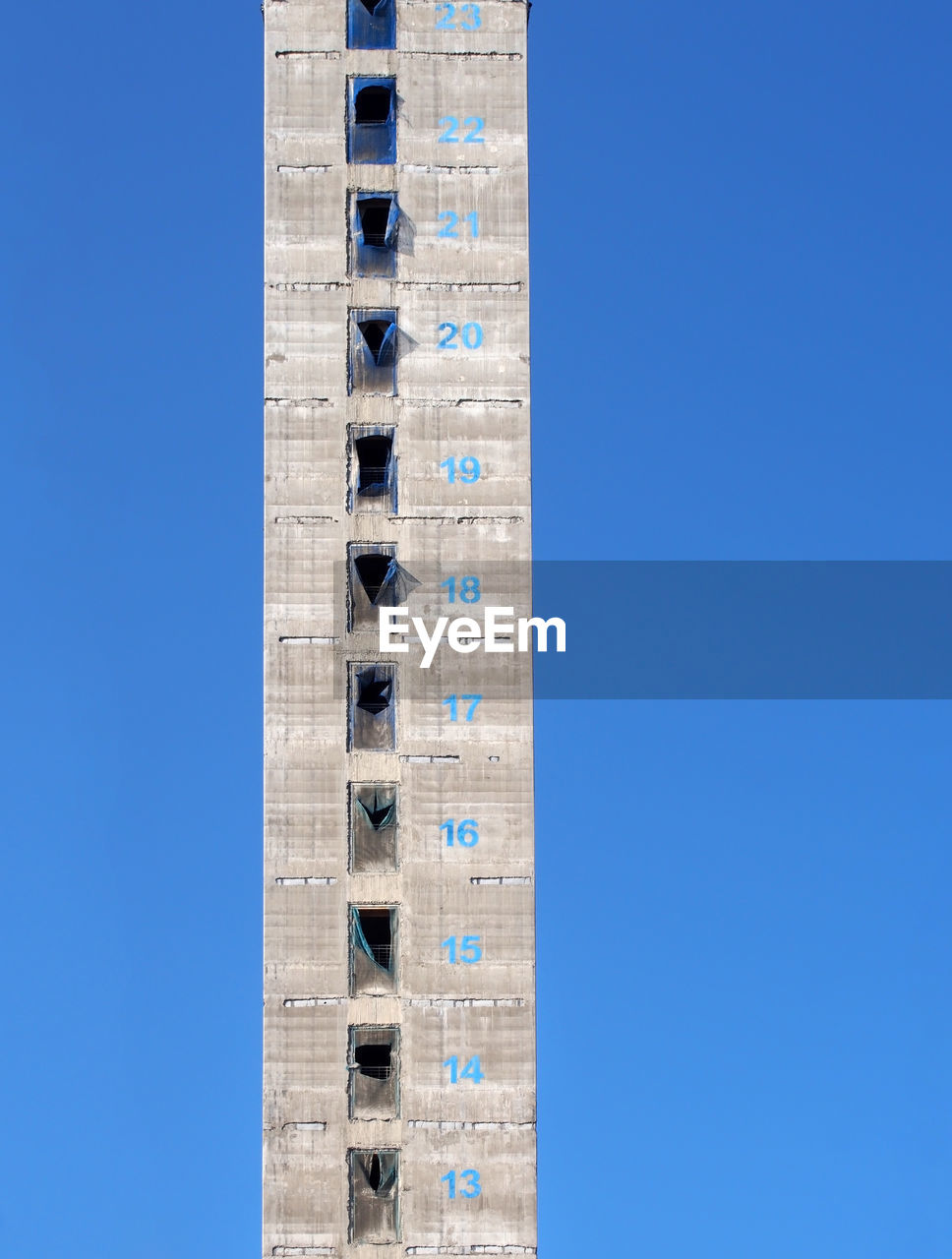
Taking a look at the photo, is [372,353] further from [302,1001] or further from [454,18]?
[302,1001]

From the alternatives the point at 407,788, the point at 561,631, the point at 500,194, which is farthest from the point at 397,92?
the point at 407,788

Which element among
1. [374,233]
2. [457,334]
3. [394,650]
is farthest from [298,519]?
[374,233]

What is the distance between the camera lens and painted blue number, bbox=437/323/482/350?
72312 millimetres

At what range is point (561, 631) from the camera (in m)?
72.2

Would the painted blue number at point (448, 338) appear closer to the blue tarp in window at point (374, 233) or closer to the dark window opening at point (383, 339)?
the dark window opening at point (383, 339)

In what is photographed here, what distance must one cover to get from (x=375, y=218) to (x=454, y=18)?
24.9 feet

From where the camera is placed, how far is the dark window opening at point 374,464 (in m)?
71.2

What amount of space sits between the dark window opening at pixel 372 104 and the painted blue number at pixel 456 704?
63.6 feet

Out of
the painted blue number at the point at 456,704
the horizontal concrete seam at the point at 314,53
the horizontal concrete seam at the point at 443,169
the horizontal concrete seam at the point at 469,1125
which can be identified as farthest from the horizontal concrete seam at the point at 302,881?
the horizontal concrete seam at the point at 314,53

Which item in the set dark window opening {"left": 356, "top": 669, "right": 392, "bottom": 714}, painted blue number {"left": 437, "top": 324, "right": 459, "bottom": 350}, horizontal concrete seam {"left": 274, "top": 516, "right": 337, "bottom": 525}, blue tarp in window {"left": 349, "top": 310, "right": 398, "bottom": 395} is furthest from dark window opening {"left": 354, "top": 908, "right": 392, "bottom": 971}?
painted blue number {"left": 437, "top": 324, "right": 459, "bottom": 350}

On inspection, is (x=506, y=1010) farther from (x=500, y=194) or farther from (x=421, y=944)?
(x=500, y=194)

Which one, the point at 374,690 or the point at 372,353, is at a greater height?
the point at 372,353

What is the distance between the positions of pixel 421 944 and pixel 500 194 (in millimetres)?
24583
